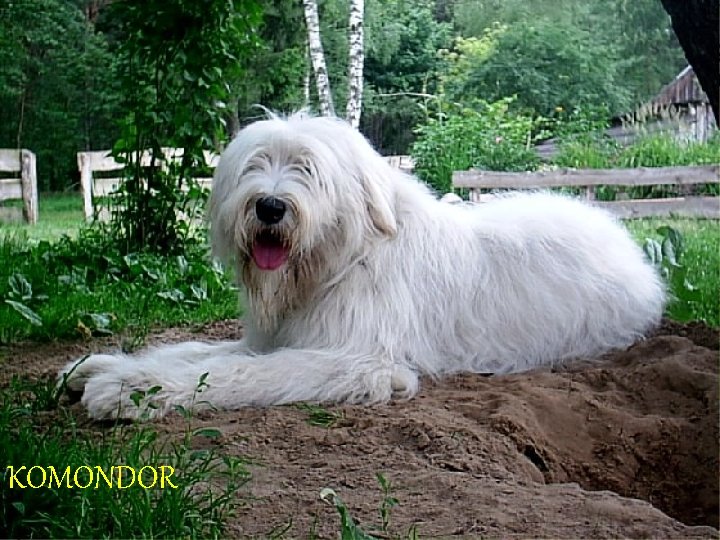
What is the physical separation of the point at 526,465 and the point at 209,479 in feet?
3.42

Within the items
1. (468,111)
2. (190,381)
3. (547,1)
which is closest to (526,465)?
(190,381)

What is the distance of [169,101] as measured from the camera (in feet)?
26.6

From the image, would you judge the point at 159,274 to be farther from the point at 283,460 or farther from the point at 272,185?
the point at 283,460

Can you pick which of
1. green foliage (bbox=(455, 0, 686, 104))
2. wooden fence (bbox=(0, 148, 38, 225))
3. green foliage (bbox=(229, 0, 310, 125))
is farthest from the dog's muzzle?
green foliage (bbox=(455, 0, 686, 104))

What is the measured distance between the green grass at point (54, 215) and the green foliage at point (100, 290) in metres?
3.44

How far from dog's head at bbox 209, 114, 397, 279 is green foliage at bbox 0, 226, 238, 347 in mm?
923

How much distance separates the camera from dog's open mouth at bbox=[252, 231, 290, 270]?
3.90m

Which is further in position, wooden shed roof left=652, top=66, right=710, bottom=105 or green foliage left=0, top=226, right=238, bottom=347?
wooden shed roof left=652, top=66, right=710, bottom=105

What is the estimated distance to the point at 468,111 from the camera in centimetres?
1652

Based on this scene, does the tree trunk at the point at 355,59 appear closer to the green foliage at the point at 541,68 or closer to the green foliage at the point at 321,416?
the green foliage at the point at 541,68

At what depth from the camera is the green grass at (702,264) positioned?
215 inches

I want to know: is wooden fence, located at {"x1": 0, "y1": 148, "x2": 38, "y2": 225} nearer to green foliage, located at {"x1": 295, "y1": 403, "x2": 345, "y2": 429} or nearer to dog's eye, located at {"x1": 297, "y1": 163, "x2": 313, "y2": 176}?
dog's eye, located at {"x1": 297, "y1": 163, "x2": 313, "y2": 176}

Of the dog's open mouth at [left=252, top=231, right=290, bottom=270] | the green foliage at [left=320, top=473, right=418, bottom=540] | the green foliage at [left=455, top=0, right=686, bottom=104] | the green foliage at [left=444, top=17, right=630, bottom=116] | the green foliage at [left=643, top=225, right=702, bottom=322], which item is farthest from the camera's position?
the green foliage at [left=455, top=0, right=686, bottom=104]

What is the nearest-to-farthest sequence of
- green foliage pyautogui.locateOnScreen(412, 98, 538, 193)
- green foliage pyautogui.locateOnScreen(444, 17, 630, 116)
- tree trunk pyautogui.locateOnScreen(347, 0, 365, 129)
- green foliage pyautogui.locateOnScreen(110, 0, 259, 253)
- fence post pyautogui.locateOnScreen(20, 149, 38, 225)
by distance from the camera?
green foliage pyautogui.locateOnScreen(110, 0, 259, 253)
green foliage pyautogui.locateOnScreen(412, 98, 538, 193)
fence post pyautogui.locateOnScreen(20, 149, 38, 225)
tree trunk pyautogui.locateOnScreen(347, 0, 365, 129)
green foliage pyautogui.locateOnScreen(444, 17, 630, 116)
